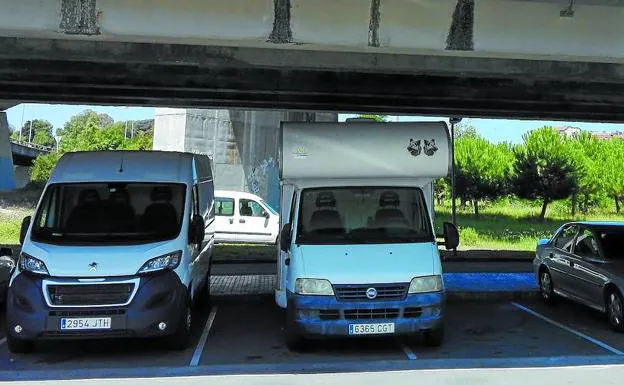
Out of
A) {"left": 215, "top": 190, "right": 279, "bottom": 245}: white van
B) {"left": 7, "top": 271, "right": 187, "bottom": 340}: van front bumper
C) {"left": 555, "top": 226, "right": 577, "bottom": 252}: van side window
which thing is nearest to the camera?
{"left": 7, "top": 271, "right": 187, "bottom": 340}: van front bumper

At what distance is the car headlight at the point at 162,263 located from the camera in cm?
697

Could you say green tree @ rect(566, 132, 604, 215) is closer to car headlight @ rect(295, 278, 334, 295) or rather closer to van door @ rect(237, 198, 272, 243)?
van door @ rect(237, 198, 272, 243)

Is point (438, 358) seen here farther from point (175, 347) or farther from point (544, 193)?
point (544, 193)

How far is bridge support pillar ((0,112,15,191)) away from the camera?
111 ft

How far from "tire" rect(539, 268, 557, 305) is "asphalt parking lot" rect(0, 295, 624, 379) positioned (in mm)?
839

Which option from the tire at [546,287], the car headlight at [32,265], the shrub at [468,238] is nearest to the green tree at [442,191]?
the shrub at [468,238]

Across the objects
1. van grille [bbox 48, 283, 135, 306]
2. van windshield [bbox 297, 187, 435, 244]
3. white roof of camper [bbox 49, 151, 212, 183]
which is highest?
white roof of camper [bbox 49, 151, 212, 183]

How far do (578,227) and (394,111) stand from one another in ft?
23.4

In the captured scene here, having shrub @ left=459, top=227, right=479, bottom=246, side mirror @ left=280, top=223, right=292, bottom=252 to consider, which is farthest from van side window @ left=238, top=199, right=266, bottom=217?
side mirror @ left=280, top=223, right=292, bottom=252

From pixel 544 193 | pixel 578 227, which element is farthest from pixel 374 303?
pixel 544 193

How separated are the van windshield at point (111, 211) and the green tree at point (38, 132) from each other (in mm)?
116853

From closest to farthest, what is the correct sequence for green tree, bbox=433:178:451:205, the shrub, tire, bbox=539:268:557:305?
1. tire, bbox=539:268:557:305
2. the shrub
3. green tree, bbox=433:178:451:205

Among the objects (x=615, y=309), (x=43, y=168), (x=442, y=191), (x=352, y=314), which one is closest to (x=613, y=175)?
(x=442, y=191)

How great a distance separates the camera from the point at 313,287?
6.98 metres
